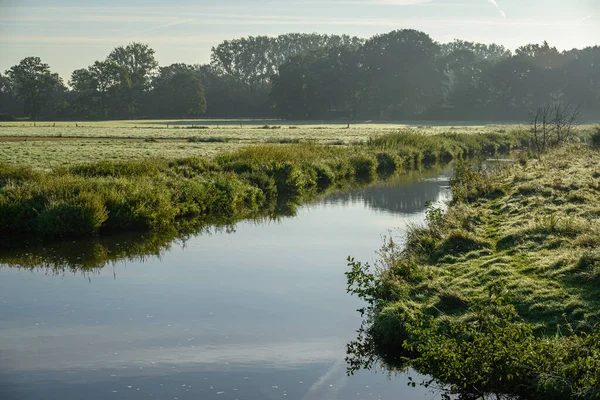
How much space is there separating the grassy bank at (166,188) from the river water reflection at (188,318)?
1195 mm

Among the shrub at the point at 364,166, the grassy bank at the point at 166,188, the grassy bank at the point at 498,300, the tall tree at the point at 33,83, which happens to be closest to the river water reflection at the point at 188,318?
the grassy bank at the point at 498,300

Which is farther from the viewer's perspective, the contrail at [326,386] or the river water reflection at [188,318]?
the river water reflection at [188,318]

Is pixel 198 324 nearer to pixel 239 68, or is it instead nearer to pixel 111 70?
pixel 111 70

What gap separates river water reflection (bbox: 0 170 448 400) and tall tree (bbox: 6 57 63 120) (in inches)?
3844

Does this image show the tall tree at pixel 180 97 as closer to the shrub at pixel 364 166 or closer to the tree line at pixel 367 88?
the tree line at pixel 367 88

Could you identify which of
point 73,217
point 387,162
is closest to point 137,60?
point 387,162

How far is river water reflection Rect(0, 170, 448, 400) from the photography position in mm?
9961

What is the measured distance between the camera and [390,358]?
10844mm

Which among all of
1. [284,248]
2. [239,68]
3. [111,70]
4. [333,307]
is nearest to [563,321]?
[333,307]

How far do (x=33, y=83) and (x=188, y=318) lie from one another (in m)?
109

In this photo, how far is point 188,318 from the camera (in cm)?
1307

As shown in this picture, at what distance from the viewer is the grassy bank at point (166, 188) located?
20906 millimetres

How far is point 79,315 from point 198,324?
8.48 ft

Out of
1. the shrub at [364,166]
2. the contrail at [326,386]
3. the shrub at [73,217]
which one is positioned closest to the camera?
the contrail at [326,386]
